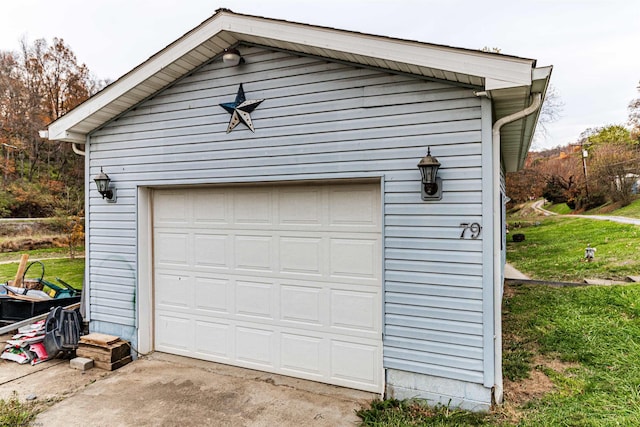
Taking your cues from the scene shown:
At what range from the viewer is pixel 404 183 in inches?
132

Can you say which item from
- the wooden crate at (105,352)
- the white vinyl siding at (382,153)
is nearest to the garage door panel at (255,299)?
the white vinyl siding at (382,153)

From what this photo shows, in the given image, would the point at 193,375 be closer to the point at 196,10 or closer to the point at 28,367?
the point at 28,367

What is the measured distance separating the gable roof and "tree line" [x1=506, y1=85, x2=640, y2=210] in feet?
60.6

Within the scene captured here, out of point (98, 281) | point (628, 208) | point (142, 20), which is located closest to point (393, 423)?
point (98, 281)

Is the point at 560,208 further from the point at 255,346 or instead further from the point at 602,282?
the point at 255,346

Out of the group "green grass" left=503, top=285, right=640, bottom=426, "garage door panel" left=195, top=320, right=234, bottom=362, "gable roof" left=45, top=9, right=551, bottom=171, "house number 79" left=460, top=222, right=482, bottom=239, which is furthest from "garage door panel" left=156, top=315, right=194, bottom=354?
"green grass" left=503, top=285, right=640, bottom=426

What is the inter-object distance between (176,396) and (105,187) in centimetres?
274

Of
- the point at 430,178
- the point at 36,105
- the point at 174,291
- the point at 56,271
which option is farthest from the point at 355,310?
the point at 36,105

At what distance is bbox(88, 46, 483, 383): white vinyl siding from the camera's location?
3154mm

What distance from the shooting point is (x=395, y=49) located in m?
3.12

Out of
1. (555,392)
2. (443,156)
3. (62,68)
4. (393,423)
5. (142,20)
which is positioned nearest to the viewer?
(393,423)

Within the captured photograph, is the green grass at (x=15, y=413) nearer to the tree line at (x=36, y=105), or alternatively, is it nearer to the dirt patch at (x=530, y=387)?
the dirt patch at (x=530, y=387)

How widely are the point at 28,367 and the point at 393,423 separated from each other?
4.32 metres

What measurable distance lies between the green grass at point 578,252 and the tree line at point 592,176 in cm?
359
